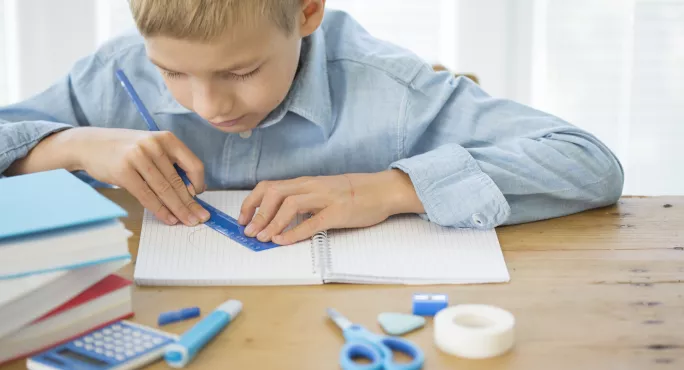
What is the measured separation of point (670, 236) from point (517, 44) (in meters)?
1.29

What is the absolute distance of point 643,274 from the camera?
84 centimetres

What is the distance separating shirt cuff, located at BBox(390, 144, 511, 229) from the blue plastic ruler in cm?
18

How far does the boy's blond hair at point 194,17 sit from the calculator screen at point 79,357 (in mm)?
359

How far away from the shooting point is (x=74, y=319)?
68cm

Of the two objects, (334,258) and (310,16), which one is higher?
(310,16)

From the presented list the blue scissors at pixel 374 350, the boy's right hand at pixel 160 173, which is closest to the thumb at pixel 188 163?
the boy's right hand at pixel 160 173

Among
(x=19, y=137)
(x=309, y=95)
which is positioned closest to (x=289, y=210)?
(x=309, y=95)

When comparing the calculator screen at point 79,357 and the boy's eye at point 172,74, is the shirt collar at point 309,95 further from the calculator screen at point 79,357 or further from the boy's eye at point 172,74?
the calculator screen at point 79,357

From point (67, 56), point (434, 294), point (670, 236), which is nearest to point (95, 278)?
point (434, 294)

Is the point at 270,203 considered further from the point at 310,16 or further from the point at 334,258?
the point at 310,16

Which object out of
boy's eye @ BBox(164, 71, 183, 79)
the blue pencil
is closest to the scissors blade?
boy's eye @ BBox(164, 71, 183, 79)

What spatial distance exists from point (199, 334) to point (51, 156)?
0.47 m

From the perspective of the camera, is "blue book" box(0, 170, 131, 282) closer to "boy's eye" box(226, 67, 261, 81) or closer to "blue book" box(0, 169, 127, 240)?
"blue book" box(0, 169, 127, 240)

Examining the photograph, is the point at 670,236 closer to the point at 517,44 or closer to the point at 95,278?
the point at 95,278
